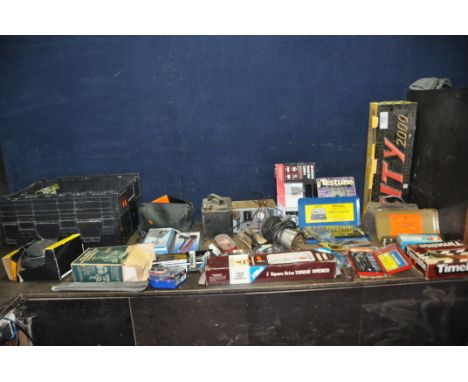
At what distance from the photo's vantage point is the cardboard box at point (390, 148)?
2.10 metres

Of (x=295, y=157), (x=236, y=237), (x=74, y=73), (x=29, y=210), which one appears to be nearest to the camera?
(x=29, y=210)

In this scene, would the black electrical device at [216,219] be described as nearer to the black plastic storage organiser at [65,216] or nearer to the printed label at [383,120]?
the black plastic storage organiser at [65,216]

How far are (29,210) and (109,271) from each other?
69 centimetres

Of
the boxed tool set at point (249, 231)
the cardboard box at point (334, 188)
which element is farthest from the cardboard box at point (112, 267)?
the cardboard box at point (334, 188)

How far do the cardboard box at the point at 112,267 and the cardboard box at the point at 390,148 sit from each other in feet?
4.78

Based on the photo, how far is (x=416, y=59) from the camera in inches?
89.8

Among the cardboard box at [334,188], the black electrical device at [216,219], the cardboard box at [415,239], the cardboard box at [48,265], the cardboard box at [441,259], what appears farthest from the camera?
the cardboard box at [334,188]

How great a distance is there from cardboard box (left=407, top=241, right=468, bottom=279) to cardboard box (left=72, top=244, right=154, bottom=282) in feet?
4.13

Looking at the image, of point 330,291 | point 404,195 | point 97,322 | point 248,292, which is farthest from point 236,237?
point 404,195

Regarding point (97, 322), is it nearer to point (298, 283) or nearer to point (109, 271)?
point (109, 271)

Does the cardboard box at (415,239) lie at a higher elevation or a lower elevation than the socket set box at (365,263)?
higher

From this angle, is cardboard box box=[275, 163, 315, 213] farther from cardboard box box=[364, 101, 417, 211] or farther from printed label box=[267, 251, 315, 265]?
printed label box=[267, 251, 315, 265]

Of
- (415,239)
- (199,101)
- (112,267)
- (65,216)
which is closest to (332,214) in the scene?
(415,239)

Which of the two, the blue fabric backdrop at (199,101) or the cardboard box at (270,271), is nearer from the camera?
the cardboard box at (270,271)
